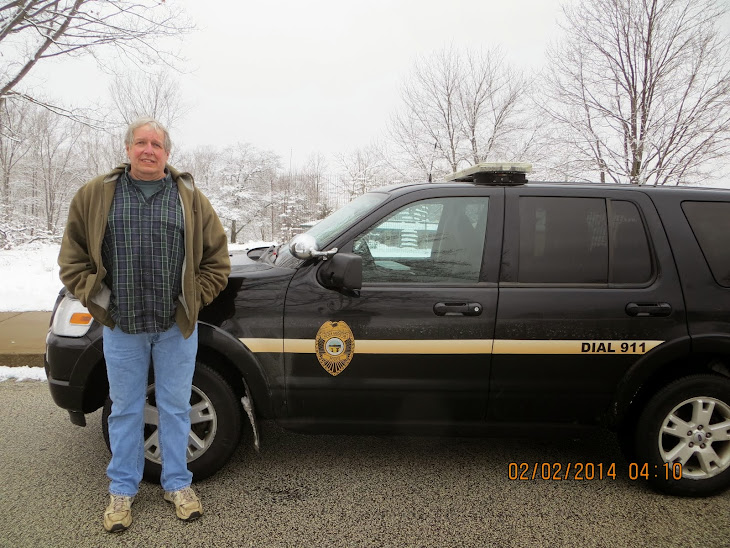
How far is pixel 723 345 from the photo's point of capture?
268 centimetres

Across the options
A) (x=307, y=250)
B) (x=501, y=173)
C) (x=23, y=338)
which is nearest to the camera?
(x=307, y=250)

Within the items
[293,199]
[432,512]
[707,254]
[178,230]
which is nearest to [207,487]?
[432,512]

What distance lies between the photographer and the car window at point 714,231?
9.05 feet

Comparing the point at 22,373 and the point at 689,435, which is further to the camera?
the point at 22,373

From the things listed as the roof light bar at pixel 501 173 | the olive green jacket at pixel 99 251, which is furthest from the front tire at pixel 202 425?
the roof light bar at pixel 501 173

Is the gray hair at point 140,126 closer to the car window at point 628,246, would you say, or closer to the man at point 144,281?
the man at point 144,281

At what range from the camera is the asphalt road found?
240 cm

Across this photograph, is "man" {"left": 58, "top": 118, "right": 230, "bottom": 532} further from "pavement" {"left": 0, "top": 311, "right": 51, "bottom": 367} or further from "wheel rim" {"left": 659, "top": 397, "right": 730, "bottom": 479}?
"pavement" {"left": 0, "top": 311, "right": 51, "bottom": 367}

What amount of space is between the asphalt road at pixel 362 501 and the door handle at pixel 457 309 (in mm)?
1042

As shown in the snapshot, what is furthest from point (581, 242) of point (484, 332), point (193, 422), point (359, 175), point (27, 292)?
point (359, 175)

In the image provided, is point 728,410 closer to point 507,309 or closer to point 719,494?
point 719,494

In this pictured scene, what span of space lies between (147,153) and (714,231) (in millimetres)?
3092

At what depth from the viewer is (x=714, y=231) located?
281cm

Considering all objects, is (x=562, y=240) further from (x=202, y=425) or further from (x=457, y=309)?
(x=202, y=425)
